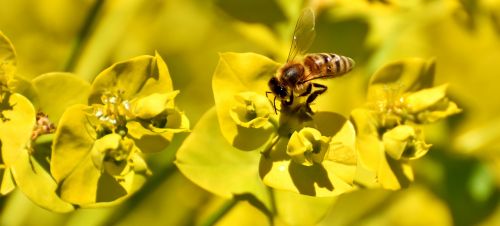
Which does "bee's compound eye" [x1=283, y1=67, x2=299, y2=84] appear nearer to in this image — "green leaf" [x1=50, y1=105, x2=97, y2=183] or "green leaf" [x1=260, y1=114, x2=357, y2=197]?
"green leaf" [x1=260, y1=114, x2=357, y2=197]

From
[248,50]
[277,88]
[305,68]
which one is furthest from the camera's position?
[248,50]

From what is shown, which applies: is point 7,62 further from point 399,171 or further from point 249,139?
point 399,171

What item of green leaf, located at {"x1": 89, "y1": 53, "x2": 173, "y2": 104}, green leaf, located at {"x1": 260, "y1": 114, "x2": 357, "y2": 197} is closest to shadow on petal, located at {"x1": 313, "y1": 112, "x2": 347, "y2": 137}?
green leaf, located at {"x1": 260, "y1": 114, "x2": 357, "y2": 197}

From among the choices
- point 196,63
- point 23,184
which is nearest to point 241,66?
point 23,184

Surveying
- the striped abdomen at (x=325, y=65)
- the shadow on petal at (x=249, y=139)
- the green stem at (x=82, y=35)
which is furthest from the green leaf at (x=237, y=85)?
the green stem at (x=82, y=35)

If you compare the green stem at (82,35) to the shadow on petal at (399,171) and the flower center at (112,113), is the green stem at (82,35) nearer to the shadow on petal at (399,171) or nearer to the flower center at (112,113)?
the flower center at (112,113)

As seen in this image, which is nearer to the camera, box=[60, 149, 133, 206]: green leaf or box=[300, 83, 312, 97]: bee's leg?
box=[60, 149, 133, 206]: green leaf

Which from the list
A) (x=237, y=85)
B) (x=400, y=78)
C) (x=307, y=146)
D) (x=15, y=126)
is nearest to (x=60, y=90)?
(x=15, y=126)
